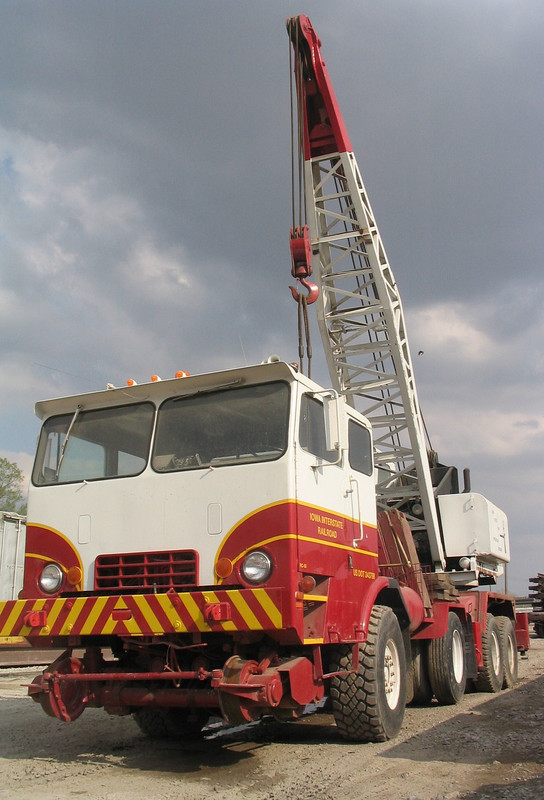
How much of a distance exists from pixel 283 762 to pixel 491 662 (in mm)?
5882

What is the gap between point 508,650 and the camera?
457 inches

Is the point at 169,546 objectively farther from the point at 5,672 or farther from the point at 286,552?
the point at 5,672

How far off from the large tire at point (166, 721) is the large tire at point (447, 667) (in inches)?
122

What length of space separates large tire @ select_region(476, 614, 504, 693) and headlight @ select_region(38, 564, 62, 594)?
676cm

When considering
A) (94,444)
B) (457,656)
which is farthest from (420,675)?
(94,444)

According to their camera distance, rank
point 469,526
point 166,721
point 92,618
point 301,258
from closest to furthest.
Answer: point 92,618 → point 166,721 → point 301,258 → point 469,526

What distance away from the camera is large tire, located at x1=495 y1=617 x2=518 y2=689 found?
37.1 feet

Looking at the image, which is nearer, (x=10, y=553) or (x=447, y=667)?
(x=447, y=667)

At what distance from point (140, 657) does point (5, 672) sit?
916 cm

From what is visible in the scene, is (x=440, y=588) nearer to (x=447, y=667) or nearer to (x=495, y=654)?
(x=447, y=667)

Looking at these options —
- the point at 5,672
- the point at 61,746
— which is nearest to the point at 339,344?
the point at 61,746

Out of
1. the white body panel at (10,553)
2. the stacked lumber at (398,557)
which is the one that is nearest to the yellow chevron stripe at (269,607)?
the stacked lumber at (398,557)

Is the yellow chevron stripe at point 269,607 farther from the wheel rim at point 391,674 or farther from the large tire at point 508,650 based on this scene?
the large tire at point 508,650

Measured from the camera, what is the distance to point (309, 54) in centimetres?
1140
